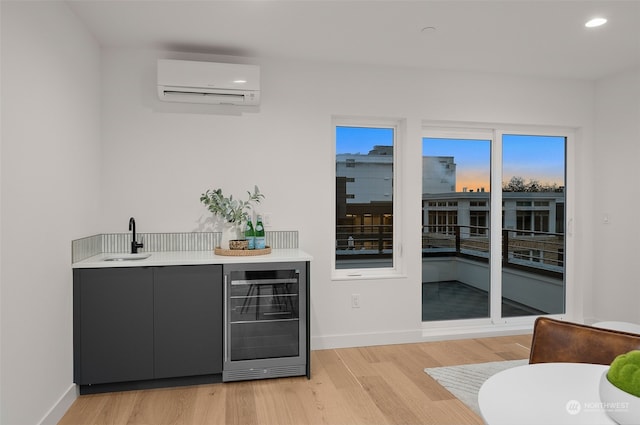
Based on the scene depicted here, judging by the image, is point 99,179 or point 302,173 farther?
point 302,173

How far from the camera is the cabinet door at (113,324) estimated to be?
9.04 feet

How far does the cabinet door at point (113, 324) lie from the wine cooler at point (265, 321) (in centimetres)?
55

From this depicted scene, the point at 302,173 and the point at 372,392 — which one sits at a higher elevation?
the point at 302,173

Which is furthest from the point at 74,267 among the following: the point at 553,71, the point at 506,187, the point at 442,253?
the point at 553,71

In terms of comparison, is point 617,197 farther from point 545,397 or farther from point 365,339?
point 545,397

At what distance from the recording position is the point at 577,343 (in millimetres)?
1803

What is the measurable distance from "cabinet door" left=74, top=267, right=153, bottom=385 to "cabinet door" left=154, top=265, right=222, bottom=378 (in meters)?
0.07

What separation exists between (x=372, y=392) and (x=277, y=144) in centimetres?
215

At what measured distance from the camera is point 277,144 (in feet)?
11.9

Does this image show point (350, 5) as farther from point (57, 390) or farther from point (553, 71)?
point (57, 390)

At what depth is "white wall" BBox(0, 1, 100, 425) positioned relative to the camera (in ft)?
6.48

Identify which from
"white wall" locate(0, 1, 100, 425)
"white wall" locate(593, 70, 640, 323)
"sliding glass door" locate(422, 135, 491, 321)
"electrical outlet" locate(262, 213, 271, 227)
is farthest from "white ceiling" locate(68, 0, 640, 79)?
"electrical outlet" locate(262, 213, 271, 227)

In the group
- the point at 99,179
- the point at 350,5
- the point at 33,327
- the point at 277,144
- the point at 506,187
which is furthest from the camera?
the point at 506,187

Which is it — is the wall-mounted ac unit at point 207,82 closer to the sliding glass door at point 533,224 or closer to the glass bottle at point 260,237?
the glass bottle at point 260,237
